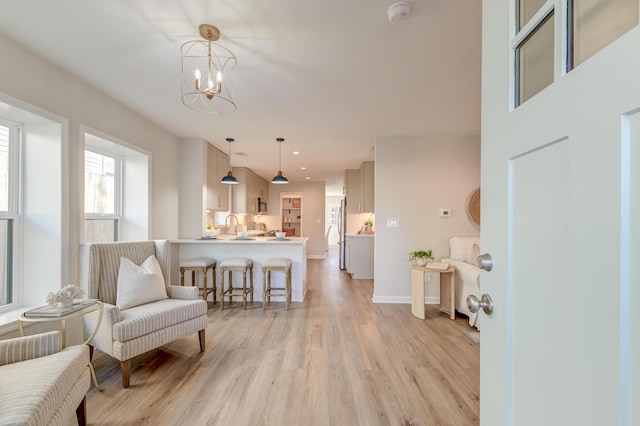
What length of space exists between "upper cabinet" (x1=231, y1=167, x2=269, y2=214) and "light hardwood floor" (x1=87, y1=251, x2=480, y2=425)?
3.53m

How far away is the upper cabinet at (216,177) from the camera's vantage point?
15.4ft

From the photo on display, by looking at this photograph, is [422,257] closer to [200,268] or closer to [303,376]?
[303,376]

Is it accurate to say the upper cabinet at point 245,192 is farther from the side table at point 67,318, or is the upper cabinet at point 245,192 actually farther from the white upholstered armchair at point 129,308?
the side table at point 67,318

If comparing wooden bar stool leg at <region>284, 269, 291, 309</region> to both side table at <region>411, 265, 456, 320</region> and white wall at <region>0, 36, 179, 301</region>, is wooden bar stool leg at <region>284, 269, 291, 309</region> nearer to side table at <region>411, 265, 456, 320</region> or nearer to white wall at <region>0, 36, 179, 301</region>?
side table at <region>411, 265, 456, 320</region>

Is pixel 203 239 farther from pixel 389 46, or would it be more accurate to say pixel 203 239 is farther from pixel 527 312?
pixel 527 312

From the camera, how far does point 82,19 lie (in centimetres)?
178

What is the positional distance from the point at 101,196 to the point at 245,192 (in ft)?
12.0

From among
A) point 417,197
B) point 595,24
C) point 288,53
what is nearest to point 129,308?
point 288,53

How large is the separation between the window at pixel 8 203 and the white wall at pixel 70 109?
0.98 feet

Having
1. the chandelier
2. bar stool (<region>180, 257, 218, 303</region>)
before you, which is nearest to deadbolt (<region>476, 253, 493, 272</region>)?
the chandelier

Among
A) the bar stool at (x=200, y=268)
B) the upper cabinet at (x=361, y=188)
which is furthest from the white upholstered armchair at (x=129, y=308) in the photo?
the upper cabinet at (x=361, y=188)

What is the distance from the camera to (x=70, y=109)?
2480 millimetres

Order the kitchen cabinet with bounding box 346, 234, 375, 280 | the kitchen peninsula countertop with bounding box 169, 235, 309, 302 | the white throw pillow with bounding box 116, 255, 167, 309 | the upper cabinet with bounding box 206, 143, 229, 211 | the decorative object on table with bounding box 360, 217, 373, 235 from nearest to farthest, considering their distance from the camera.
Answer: the white throw pillow with bounding box 116, 255, 167, 309
the kitchen peninsula countertop with bounding box 169, 235, 309, 302
the upper cabinet with bounding box 206, 143, 229, 211
the kitchen cabinet with bounding box 346, 234, 375, 280
the decorative object on table with bounding box 360, 217, 373, 235

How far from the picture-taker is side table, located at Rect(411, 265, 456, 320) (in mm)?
3564
